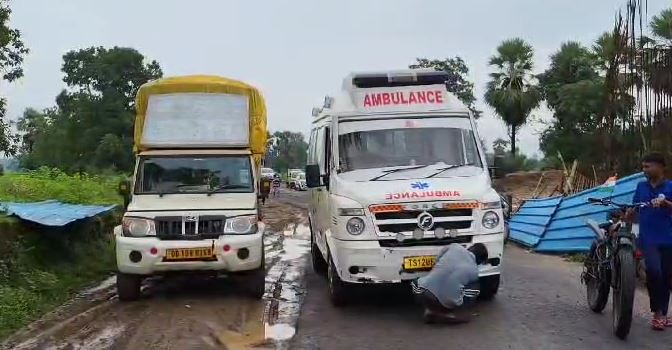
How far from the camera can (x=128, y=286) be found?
29.3 feet

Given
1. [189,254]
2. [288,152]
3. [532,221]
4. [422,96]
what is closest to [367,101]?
[422,96]

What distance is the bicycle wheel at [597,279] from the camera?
733 centimetres

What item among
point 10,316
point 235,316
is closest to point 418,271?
point 235,316

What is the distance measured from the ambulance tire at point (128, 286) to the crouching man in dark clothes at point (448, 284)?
3.71 meters

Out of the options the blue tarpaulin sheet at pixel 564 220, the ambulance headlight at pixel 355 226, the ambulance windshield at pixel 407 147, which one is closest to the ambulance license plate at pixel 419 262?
the ambulance headlight at pixel 355 226

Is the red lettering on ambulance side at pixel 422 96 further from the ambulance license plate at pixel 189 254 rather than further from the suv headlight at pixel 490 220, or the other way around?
the ambulance license plate at pixel 189 254

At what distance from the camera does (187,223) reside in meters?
8.71

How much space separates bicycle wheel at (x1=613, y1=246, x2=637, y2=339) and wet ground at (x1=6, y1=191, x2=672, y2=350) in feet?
0.50

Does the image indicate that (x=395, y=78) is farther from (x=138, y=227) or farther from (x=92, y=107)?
(x=92, y=107)

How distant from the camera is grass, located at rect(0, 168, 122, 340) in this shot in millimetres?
8297

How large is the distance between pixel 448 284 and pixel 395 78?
9.50ft

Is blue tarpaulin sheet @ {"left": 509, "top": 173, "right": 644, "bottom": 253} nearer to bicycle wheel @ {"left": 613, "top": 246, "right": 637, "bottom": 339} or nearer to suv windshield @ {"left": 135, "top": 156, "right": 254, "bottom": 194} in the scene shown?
bicycle wheel @ {"left": 613, "top": 246, "right": 637, "bottom": 339}

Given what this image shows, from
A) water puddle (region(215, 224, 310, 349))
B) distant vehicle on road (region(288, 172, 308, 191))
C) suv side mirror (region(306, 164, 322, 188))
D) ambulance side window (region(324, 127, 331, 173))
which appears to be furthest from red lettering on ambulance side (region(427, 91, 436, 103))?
distant vehicle on road (region(288, 172, 308, 191))

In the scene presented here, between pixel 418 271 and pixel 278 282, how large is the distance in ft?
11.8
